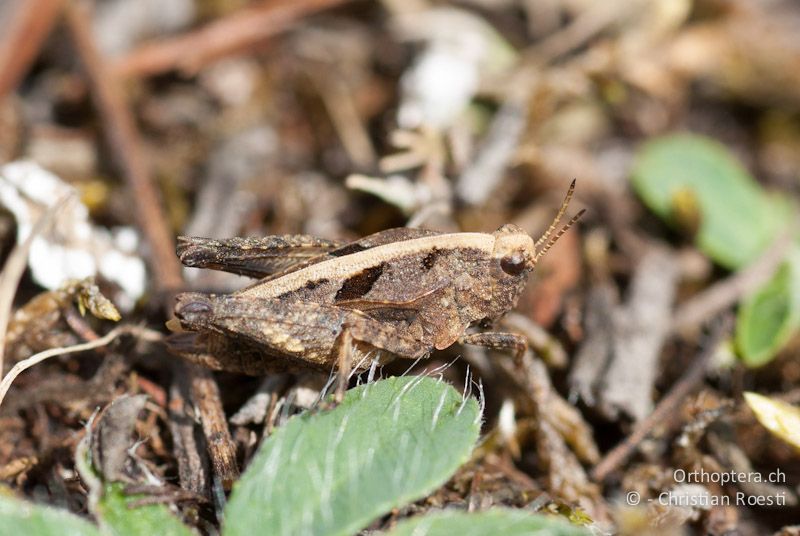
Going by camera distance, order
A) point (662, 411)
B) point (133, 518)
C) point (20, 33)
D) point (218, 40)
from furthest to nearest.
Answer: point (218, 40)
point (20, 33)
point (662, 411)
point (133, 518)

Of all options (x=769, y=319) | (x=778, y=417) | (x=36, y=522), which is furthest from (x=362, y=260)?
(x=769, y=319)

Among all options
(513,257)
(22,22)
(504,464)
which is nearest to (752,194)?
(513,257)

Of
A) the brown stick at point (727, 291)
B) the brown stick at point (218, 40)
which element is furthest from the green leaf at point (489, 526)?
the brown stick at point (218, 40)

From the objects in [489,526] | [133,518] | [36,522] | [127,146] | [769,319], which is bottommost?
[769,319]

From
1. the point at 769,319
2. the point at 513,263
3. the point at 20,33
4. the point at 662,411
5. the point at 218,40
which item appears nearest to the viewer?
the point at 513,263

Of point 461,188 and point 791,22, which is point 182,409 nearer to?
point 461,188

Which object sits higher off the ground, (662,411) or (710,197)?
(710,197)

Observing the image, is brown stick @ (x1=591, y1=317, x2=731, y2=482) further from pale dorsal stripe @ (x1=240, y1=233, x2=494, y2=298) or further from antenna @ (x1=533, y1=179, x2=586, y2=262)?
pale dorsal stripe @ (x1=240, y1=233, x2=494, y2=298)

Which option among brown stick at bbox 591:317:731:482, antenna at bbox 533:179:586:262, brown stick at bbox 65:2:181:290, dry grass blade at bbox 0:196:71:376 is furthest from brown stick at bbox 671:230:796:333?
dry grass blade at bbox 0:196:71:376

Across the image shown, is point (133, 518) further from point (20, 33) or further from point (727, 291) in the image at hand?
point (20, 33)
